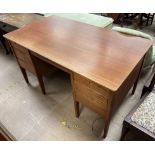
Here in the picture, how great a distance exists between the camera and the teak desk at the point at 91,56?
1023 millimetres

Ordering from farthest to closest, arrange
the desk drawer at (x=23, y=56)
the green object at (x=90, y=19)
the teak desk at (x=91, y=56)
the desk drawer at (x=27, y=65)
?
the green object at (x=90, y=19)
the desk drawer at (x=27, y=65)
the desk drawer at (x=23, y=56)
the teak desk at (x=91, y=56)

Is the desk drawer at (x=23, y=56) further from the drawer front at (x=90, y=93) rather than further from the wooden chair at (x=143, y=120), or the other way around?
the wooden chair at (x=143, y=120)

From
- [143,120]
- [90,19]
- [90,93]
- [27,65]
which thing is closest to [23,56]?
[27,65]

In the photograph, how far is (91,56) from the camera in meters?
1.18

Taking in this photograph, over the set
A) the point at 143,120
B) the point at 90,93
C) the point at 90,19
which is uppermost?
the point at 90,19

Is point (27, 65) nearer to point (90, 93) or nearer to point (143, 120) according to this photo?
point (90, 93)

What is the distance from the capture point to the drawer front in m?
1.04

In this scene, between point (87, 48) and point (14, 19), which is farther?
point (14, 19)

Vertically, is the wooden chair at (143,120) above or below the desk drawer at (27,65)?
below

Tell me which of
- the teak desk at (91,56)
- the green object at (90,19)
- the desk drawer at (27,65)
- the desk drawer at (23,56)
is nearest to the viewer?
the teak desk at (91,56)

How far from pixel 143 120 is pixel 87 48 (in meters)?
0.71

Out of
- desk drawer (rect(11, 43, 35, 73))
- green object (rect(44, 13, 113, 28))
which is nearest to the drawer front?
desk drawer (rect(11, 43, 35, 73))

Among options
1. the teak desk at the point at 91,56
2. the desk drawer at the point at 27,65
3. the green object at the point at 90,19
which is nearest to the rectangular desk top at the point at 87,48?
the teak desk at the point at 91,56
